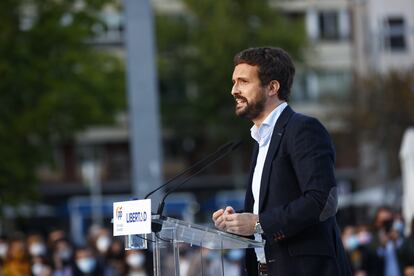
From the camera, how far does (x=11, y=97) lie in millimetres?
31891

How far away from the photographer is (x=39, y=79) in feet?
104

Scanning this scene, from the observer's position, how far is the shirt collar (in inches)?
238

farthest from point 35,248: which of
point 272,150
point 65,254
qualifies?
point 272,150

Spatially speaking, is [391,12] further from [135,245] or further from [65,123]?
[135,245]

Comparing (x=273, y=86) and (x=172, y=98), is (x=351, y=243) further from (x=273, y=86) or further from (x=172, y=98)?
(x=172, y=98)

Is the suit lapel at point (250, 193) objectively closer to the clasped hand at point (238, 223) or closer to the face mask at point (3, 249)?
the clasped hand at point (238, 223)

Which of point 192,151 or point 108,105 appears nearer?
point 108,105

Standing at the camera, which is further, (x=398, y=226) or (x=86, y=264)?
(x=86, y=264)

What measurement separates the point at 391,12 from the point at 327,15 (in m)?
9.55

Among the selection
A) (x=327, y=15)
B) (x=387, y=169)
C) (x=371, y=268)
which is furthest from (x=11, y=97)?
(x=327, y=15)

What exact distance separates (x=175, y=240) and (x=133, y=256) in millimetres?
14948

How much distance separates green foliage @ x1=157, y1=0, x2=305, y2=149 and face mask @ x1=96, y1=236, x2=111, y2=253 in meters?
25.6

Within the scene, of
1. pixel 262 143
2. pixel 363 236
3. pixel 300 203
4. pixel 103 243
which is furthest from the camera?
pixel 103 243

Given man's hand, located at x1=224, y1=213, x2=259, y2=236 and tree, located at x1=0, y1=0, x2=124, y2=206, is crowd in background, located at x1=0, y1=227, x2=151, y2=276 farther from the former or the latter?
man's hand, located at x1=224, y1=213, x2=259, y2=236
